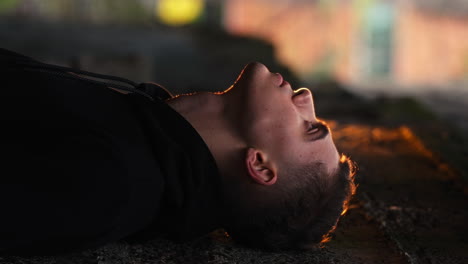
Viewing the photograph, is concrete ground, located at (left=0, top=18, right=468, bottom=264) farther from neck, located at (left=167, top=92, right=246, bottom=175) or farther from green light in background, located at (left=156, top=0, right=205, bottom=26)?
green light in background, located at (left=156, top=0, right=205, bottom=26)

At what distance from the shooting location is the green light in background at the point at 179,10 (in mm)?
13211

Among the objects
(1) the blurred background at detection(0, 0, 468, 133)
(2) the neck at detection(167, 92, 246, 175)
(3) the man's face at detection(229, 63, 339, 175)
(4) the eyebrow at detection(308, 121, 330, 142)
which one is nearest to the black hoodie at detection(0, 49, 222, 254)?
(2) the neck at detection(167, 92, 246, 175)

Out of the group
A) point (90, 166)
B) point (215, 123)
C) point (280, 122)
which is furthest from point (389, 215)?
point (90, 166)

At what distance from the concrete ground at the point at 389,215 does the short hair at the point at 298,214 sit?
57 millimetres

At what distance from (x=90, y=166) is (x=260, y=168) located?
0.56 meters

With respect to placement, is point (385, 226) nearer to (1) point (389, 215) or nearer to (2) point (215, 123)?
(1) point (389, 215)

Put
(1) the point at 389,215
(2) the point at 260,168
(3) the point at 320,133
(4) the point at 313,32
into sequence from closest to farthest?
(2) the point at 260,168, (3) the point at 320,133, (1) the point at 389,215, (4) the point at 313,32

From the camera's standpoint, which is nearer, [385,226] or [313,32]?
[385,226]

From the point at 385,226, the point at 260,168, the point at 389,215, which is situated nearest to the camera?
the point at 260,168

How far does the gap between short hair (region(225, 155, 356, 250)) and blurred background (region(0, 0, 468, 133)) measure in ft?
20.7

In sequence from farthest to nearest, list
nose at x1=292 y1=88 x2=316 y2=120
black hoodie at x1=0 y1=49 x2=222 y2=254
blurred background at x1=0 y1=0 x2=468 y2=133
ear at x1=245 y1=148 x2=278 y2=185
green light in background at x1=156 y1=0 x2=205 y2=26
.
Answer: green light in background at x1=156 y1=0 x2=205 y2=26
blurred background at x1=0 y1=0 x2=468 y2=133
nose at x1=292 y1=88 x2=316 y2=120
ear at x1=245 y1=148 x2=278 y2=185
black hoodie at x1=0 y1=49 x2=222 y2=254

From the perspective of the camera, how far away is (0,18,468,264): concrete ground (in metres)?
2.08

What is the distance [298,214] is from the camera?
80.9 inches

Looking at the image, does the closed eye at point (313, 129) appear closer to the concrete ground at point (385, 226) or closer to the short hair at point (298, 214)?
the short hair at point (298, 214)
